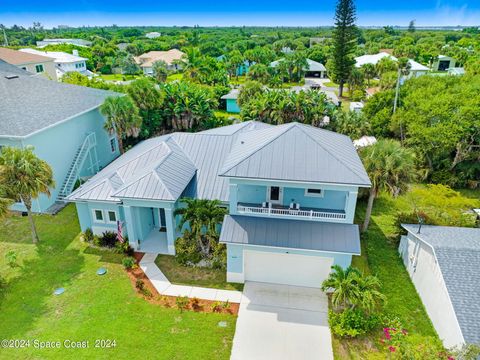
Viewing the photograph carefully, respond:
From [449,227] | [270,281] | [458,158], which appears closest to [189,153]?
[270,281]

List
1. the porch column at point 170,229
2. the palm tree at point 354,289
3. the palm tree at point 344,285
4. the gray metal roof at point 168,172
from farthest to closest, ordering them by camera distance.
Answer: the gray metal roof at point 168,172 < the porch column at point 170,229 < the palm tree at point 344,285 < the palm tree at point 354,289

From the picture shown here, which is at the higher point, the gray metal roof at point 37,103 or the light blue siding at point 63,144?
the gray metal roof at point 37,103

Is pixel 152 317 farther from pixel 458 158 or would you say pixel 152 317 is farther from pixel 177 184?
pixel 458 158

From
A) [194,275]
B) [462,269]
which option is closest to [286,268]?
[194,275]

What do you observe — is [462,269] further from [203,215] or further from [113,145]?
[113,145]

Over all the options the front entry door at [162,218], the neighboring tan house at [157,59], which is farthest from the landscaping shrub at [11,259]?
the neighboring tan house at [157,59]

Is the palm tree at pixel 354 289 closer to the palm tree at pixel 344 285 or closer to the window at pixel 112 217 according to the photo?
the palm tree at pixel 344 285
